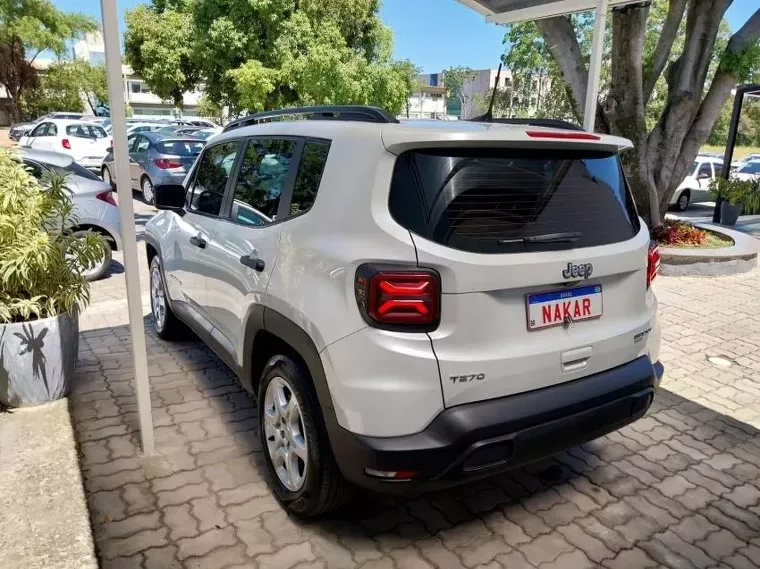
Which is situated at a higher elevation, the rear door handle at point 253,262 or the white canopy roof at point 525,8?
the white canopy roof at point 525,8

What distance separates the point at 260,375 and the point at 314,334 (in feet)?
2.74

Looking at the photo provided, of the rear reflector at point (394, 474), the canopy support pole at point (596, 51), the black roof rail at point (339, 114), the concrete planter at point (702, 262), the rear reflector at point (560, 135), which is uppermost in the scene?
the canopy support pole at point (596, 51)

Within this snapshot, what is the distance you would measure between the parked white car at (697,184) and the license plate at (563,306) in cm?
1502

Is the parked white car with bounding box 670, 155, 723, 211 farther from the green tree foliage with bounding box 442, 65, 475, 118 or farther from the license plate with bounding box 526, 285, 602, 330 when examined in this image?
the green tree foliage with bounding box 442, 65, 475, 118

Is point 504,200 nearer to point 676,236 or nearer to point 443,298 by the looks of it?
point 443,298

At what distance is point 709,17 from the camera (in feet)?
26.7

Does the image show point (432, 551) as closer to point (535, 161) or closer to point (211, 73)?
point (535, 161)

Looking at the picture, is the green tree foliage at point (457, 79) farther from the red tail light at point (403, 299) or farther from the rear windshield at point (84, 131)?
the red tail light at point (403, 299)

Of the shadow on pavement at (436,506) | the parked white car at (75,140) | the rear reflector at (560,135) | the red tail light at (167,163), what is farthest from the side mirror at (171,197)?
the parked white car at (75,140)

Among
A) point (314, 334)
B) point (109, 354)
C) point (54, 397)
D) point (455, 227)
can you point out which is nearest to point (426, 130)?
point (455, 227)

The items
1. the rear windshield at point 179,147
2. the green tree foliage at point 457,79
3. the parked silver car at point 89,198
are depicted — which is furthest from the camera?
the green tree foliage at point 457,79

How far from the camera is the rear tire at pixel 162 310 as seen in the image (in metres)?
4.82

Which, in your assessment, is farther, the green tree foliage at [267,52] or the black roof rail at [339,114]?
the green tree foliage at [267,52]

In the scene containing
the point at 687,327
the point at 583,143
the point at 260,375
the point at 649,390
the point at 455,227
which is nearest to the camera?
the point at 455,227
